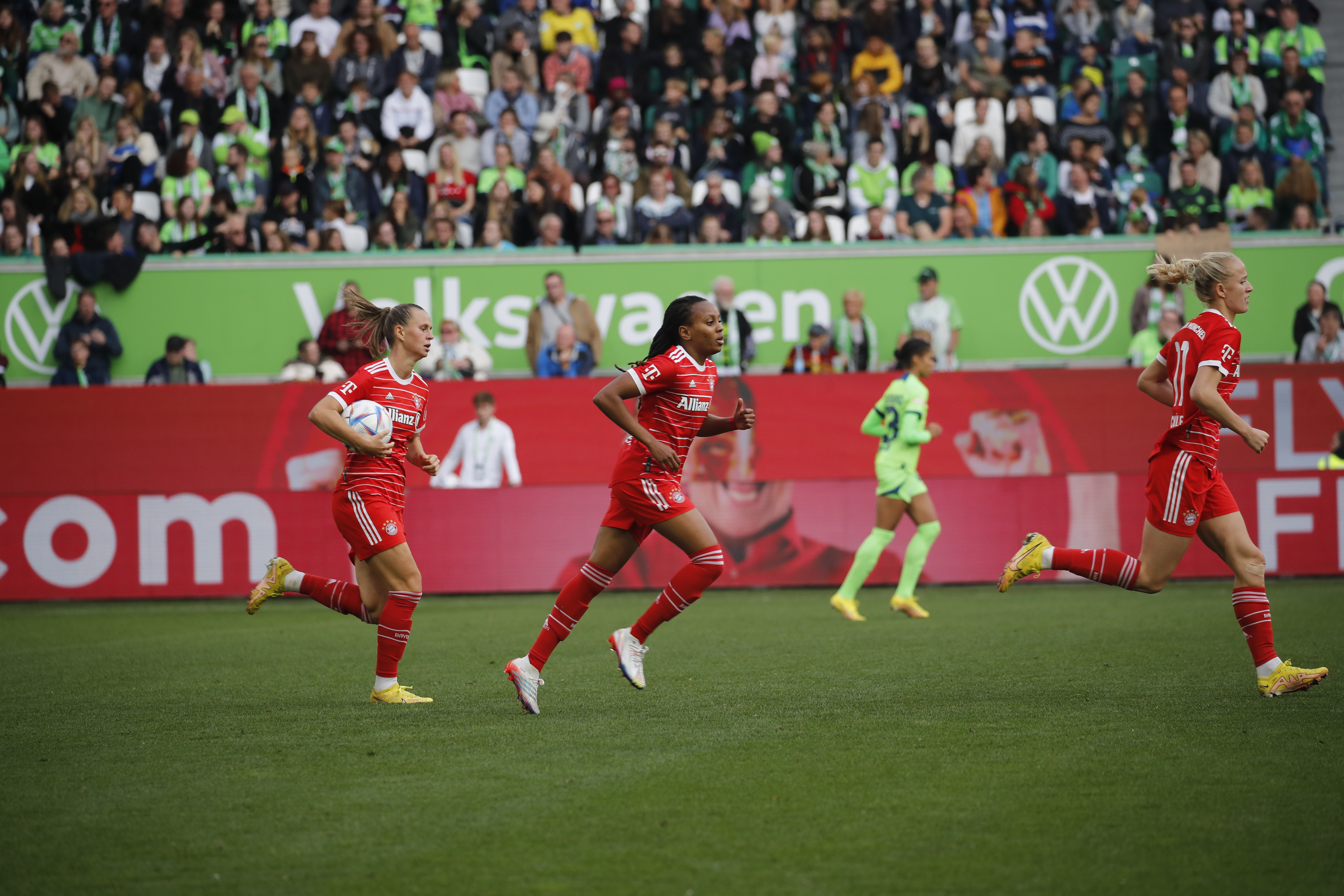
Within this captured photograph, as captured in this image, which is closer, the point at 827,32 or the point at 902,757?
the point at 902,757

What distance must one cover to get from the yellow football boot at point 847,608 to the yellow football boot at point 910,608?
0.33 metres

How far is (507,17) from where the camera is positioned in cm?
2016

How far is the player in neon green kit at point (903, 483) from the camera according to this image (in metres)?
11.9

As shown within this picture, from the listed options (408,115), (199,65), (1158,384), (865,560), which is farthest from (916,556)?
(199,65)

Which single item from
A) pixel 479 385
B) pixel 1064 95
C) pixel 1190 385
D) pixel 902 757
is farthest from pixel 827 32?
pixel 902 757

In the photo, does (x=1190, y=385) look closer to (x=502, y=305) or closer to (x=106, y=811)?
(x=106, y=811)

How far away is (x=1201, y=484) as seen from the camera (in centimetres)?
707

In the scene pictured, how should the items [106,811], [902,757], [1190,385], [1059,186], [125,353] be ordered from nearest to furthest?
1. [106,811]
2. [902,757]
3. [1190,385]
4. [125,353]
5. [1059,186]

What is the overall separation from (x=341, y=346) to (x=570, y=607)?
31.9ft

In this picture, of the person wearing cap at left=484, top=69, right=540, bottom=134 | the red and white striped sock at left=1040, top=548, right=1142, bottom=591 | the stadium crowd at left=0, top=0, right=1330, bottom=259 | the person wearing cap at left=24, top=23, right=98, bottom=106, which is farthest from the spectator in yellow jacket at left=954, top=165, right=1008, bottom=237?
the person wearing cap at left=24, top=23, right=98, bottom=106

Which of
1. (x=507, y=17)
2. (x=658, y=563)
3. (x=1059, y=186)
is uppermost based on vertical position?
(x=507, y=17)

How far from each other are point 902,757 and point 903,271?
38.7 ft

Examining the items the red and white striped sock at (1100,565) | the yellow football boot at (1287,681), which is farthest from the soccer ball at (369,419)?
the yellow football boot at (1287,681)

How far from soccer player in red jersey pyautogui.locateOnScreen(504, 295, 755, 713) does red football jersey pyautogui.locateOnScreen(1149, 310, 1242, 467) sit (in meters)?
2.24
